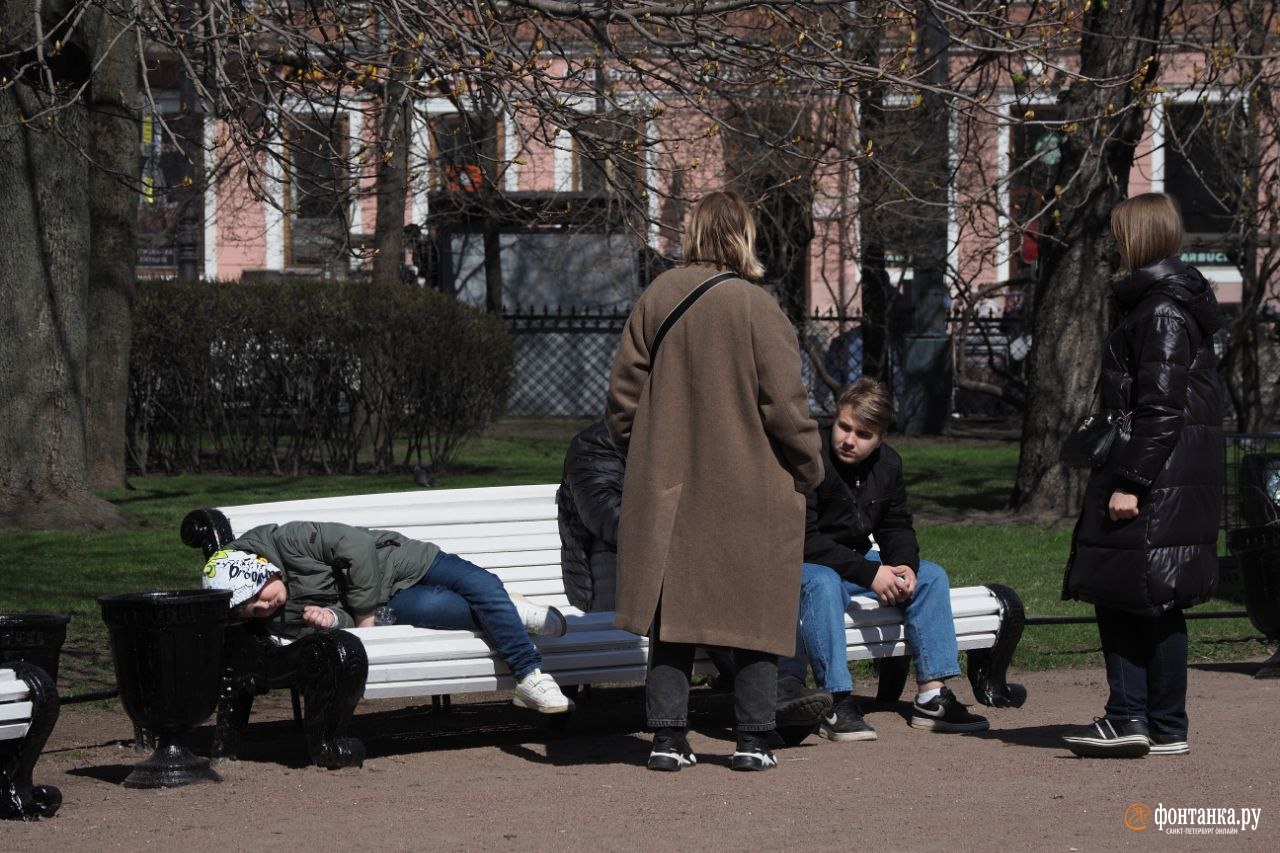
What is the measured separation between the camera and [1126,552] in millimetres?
Answer: 5266

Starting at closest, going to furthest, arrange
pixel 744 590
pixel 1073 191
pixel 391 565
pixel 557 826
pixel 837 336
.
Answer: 1. pixel 557 826
2. pixel 744 590
3. pixel 391 565
4. pixel 1073 191
5. pixel 837 336

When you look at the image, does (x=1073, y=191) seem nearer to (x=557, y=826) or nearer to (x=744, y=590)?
(x=744, y=590)

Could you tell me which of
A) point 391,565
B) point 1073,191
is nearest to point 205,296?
point 1073,191

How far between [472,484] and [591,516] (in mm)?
8205

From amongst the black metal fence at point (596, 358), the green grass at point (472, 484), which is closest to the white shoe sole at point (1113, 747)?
the green grass at point (472, 484)

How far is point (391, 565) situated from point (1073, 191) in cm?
766

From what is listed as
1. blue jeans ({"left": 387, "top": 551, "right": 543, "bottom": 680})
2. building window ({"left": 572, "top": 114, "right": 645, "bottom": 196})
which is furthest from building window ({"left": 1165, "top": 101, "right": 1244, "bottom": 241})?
blue jeans ({"left": 387, "top": 551, "right": 543, "bottom": 680})

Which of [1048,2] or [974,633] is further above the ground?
[1048,2]

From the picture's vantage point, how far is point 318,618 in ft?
18.0

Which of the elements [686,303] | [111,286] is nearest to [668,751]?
[686,303]

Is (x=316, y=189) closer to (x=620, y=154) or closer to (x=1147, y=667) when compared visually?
(x=620, y=154)

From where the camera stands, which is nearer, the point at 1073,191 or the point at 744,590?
the point at 744,590

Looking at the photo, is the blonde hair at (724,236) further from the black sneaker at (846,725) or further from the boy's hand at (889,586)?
the black sneaker at (846,725)

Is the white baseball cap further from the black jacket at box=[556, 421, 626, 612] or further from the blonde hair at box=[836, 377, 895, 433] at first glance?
the blonde hair at box=[836, 377, 895, 433]
